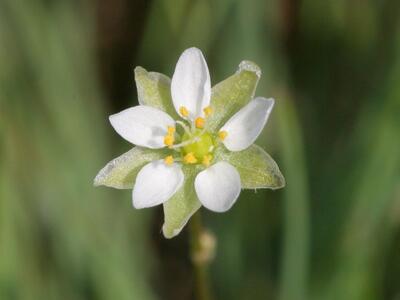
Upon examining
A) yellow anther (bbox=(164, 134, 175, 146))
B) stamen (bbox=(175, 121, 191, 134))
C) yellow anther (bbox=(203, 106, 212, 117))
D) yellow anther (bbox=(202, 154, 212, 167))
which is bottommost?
yellow anther (bbox=(202, 154, 212, 167))

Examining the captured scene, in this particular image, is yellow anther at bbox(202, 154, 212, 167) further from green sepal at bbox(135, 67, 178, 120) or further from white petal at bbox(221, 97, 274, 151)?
green sepal at bbox(135, 67, 178, 120)

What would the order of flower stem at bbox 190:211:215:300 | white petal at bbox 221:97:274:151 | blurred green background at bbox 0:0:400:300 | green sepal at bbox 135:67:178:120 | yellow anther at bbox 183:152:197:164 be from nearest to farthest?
1. white petal at bbox 221:97:274:151
2. green sepal at bbox 135:67:178:120
3. yellow anther at bbox 183:152:197:164
4. flower stem at bbox 190:211:215:300
5. blurred green background at bbox 0:0:400:300

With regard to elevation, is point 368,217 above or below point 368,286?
above

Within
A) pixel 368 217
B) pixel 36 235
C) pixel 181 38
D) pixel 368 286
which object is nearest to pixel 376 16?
pixel 181 38

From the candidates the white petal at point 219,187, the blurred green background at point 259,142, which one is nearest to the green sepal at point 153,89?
the white petal at point 219,187

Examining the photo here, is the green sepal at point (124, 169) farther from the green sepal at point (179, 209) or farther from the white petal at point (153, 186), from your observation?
the green sepal at point (179, 209)

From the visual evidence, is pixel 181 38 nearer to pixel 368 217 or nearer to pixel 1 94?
pixel 1 94

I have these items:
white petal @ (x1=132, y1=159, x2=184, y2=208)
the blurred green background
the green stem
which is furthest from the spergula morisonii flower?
the blurred green background
